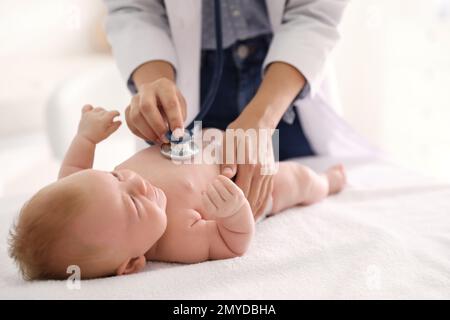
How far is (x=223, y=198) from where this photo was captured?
2.35 ft

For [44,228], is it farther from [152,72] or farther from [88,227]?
[152,72]

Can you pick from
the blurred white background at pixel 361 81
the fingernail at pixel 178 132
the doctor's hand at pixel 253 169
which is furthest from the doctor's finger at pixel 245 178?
the blurred white background at pixel 361 81

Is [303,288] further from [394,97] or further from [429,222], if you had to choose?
[394,97]

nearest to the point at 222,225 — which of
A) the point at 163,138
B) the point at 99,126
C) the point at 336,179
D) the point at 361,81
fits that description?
the point at 163,138

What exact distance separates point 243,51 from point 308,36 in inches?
6.2

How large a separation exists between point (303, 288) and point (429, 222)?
1.15ft

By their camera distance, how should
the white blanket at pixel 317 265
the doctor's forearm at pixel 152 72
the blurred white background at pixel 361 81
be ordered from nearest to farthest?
1. the white blanket at pixel 317 265
2. the doctor's forearm at pixel 152 72
3. the blurred white background at pixel 361 81

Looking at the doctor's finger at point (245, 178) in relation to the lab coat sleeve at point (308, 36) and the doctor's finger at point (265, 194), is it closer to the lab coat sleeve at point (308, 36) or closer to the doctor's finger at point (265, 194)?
the doctor's finger at point (265, 194)

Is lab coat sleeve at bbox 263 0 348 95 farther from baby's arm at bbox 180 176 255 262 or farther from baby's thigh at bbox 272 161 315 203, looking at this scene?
baby's arm at bbox 180 176 255 262

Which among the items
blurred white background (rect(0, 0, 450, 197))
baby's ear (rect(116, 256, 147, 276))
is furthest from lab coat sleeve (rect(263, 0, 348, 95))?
blurred white background (rect(0, 0, 450, 197))

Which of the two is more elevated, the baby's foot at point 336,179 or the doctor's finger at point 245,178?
the doctor's finger at point 245,178

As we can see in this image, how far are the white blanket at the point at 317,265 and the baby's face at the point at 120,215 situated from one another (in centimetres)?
5

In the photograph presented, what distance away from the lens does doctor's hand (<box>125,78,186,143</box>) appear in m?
0.83

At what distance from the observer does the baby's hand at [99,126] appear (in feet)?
3.00
